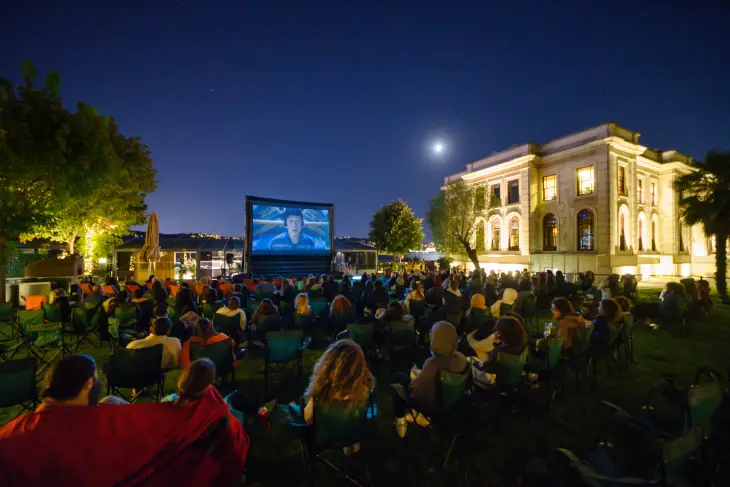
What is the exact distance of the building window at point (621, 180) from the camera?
22414 mm

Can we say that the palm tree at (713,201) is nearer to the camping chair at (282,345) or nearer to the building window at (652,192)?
the building window at (652,192)

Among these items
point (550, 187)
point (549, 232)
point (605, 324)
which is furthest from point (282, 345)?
point (550, 187)

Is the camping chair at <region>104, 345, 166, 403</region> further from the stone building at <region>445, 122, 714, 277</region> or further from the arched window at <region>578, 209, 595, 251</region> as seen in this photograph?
the arched window at <region>578, 209, 595, 251</region>

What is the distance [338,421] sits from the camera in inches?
107

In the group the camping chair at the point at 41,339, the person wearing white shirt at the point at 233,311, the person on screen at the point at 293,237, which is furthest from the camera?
the person on screen at the point at 293,237

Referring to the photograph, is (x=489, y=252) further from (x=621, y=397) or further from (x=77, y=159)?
(x=77, y=159)

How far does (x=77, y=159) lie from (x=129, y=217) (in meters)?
13.6

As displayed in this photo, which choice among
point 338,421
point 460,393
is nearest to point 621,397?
point 460,393

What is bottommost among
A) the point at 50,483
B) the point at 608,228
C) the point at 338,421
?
the point at 338,421

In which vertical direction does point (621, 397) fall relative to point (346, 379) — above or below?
below

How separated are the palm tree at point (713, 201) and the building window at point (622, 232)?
6.88 meters

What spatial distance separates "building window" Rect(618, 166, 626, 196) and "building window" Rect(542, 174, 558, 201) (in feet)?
11.9

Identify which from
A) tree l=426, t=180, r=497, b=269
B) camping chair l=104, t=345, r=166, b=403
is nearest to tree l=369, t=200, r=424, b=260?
tree l=426, t=180, r=497, b=269

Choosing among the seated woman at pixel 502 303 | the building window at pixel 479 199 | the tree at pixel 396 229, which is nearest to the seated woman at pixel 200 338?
the seated woman at pixel 502 303
